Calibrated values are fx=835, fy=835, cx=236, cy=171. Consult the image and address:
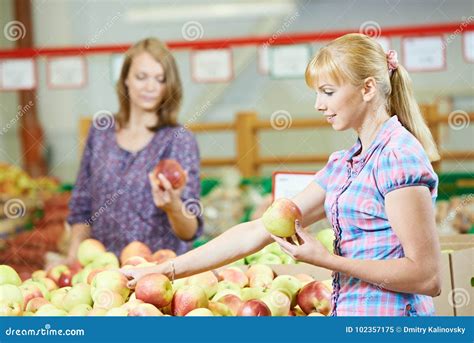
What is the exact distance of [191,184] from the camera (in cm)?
352

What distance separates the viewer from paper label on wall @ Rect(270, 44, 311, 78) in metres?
4.06

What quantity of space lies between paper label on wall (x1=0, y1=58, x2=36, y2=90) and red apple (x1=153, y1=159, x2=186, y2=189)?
65.5 inches

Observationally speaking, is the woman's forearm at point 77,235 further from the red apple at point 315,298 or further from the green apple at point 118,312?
the red apple at point 315,298

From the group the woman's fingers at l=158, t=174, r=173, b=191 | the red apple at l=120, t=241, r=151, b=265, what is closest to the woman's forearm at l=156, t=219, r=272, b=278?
the red apple at l=120, t=241, r=151, b=265

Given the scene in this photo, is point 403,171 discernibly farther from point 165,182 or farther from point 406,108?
point 165,182

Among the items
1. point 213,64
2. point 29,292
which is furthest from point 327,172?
point 213,64

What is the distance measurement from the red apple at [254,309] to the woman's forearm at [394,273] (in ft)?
1.09

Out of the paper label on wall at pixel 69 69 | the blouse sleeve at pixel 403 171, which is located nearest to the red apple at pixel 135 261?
the blouse sleeve at pixel 403 171

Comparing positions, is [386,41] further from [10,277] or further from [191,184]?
[10,277]

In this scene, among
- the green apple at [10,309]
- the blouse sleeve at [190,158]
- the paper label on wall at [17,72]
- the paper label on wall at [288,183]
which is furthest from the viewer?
the paper label on wall at [17,72]

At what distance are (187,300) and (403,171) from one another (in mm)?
727

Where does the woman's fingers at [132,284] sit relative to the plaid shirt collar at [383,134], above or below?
below

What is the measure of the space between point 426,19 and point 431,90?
76cm

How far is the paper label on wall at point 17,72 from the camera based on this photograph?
4.79 meters
